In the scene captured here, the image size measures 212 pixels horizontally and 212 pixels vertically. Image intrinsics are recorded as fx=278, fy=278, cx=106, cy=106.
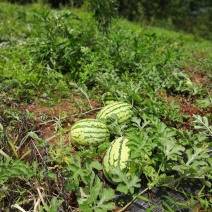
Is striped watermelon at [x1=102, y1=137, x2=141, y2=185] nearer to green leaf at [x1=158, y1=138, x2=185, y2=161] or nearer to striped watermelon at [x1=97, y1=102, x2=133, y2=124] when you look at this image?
green leaf at [x1=158, y1=138, x2=185, y2=161]

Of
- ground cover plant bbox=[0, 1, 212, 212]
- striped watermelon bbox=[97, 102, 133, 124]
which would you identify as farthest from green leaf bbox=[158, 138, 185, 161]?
striped watermelon bbox=[97, 102, 133, 124]

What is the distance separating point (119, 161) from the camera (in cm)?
228

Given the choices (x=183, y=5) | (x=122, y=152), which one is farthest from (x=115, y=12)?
(x=183, y=5)

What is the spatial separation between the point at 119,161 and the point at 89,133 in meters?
0.48

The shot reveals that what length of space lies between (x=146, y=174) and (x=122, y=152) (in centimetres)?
27

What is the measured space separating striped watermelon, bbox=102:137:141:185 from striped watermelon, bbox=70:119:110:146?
26cm

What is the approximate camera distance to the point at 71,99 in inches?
142

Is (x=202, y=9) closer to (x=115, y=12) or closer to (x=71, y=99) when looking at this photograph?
(x=115, y=12)

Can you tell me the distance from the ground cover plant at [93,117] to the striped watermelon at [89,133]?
66mm

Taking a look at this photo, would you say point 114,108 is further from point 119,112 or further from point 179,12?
point 179,12

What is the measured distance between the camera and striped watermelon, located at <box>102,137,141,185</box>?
221cm

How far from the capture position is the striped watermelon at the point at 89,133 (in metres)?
2.62

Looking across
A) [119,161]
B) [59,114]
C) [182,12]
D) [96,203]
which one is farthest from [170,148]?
[182,12]

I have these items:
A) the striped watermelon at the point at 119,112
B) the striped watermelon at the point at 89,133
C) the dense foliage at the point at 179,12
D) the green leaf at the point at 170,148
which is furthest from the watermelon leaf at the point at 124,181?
the dense foliage at the point at 179,12
